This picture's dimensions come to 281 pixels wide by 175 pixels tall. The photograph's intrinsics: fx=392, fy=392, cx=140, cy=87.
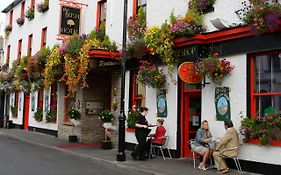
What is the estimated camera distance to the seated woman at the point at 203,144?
10414 millimetres

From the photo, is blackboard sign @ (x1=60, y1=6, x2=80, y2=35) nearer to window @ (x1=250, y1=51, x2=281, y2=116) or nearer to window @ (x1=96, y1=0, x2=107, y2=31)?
window @ (x1=96, y1=0, x2=107, y2=31)

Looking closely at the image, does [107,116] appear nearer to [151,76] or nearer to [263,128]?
[151,76]

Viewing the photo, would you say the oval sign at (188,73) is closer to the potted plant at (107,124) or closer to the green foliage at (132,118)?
the green foliage at (132,118)

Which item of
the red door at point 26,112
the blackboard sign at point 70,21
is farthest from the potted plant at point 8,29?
the blackboard sign at point 70,21

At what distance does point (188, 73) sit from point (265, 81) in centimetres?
226

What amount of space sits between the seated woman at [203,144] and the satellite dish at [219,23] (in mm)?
2629

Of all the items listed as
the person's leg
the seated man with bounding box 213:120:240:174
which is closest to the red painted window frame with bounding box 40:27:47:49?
the person's leg

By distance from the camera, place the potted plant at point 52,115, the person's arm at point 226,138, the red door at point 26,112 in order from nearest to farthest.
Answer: the person's arm at point 226,138 < the potted plant at point 52,115 < the red door at point 26,112

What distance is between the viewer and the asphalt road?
395 inches

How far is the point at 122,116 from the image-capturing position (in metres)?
11.7

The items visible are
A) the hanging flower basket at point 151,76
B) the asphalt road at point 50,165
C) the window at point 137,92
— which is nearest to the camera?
the asphalt road at point 50,165

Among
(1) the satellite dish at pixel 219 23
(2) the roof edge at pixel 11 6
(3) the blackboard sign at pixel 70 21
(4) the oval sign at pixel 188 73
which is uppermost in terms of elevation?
(2) the roof edge at pixel 11 6

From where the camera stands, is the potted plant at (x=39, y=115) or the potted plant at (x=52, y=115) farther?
the potted plant at (x=39, y=115)

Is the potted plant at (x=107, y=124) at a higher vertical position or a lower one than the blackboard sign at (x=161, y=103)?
lower
